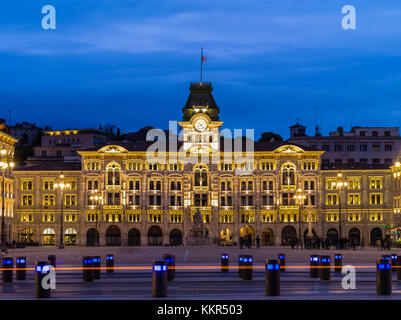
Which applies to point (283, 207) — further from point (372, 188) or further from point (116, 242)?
point (116, 242)

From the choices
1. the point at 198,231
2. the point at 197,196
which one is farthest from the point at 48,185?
the point at 198,231

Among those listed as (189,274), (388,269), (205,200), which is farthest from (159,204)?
(388,269)

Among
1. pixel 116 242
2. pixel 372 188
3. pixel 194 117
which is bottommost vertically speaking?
pixel 116 242

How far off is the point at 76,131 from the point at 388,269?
447ft

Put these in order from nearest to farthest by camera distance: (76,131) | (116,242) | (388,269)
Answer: (388,269) → (116,242) → (76,131)

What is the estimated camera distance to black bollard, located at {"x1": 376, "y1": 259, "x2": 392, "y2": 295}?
20.3m

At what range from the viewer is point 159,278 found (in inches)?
784

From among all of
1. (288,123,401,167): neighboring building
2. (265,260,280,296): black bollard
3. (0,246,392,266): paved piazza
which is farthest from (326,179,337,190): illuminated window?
(265,260,280,296): black bollard

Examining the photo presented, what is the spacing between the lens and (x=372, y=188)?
→ 112 m

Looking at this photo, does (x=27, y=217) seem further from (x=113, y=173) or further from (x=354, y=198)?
(x=354, y=198)

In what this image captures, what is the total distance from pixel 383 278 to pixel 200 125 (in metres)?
95.1

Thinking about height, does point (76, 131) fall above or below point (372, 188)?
above
